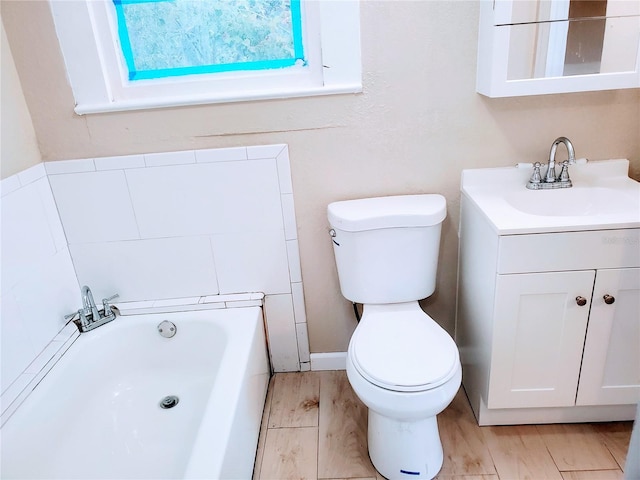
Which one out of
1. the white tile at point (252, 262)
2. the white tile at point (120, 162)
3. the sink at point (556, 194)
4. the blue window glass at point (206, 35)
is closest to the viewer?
the sink at point (556, 194)

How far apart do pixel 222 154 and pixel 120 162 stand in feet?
1.24

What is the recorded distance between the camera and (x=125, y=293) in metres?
1.93

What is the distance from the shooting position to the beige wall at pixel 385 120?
1.59 m

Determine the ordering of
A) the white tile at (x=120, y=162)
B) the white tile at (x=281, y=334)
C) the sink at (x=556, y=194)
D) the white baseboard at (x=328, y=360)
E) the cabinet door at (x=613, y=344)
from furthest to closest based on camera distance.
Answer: the white baseboard at (x=328, y=360) → the white tile at (x=281, y=334) → the white tile at (x=120, y=162) → the sink at (x=556, y=194) → the cabinet door at (x=613, y=344)

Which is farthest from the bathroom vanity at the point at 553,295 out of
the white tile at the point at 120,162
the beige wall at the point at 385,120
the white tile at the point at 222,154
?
the white tile at the point at 120,162

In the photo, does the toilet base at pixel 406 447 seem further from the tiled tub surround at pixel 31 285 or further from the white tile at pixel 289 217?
the tiled tub surround at pixel 31 285

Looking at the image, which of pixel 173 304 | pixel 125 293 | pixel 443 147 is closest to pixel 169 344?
pixel 173 304

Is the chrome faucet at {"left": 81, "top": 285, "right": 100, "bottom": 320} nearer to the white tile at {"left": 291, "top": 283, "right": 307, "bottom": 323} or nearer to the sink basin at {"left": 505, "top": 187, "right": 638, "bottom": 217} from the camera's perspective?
the white tile at {"left": 291, "top": 283, "right": 307, "bottom": 323}

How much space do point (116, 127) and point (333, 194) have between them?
0.82 metres

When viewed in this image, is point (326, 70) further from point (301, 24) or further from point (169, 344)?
point (169, 344)

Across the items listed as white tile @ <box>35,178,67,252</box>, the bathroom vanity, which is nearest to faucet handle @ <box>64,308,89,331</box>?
white tile @ <box>35,178,67,252</box>

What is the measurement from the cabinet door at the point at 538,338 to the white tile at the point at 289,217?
77 centimetres

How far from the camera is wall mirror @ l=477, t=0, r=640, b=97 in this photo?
1.46 m

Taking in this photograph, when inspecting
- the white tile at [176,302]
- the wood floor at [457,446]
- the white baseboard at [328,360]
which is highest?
the white tile at [176,302]
